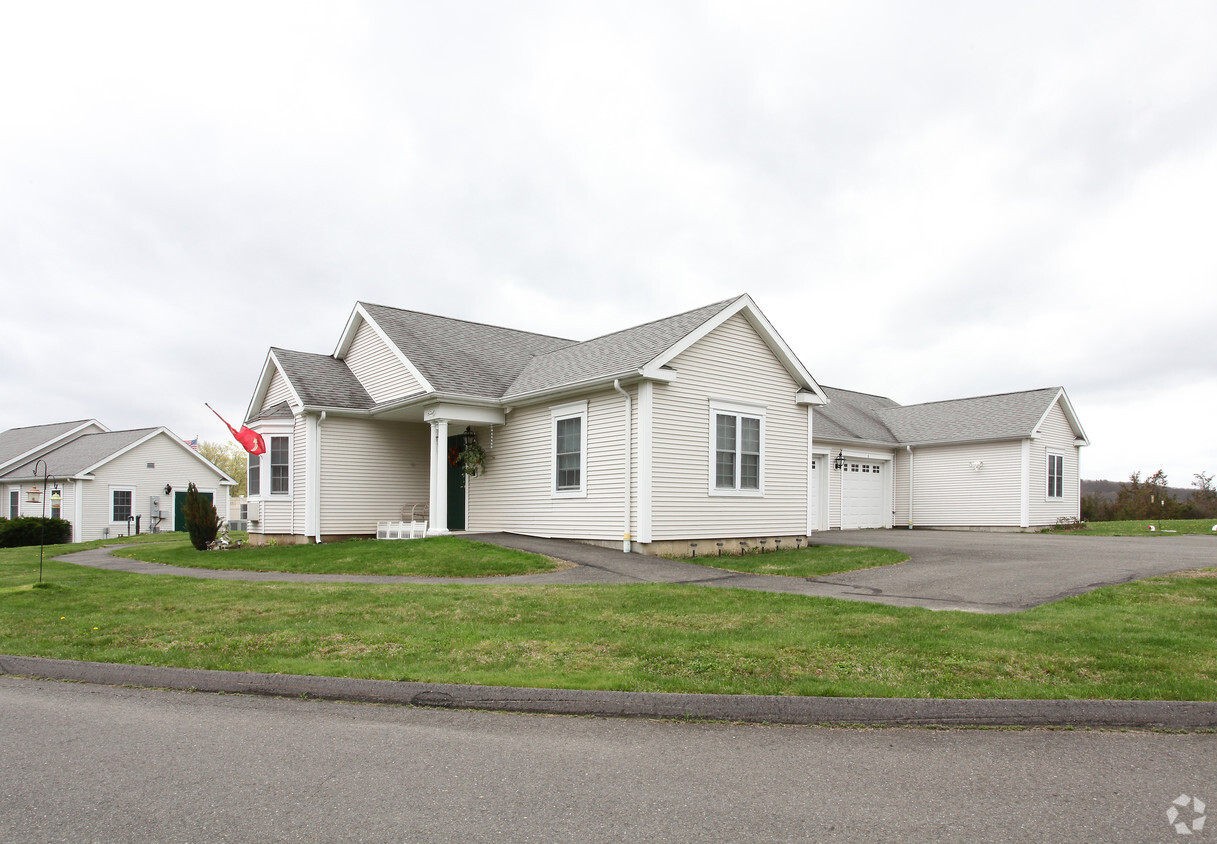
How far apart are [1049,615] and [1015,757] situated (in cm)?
481

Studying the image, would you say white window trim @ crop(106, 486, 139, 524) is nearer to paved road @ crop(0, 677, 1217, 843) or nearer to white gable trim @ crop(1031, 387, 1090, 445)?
paved road @ crop(0, 677, 1217, 843)

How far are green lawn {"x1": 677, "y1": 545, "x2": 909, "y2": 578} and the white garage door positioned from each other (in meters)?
9.56

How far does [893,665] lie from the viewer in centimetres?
679

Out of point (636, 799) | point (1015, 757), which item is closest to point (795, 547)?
point (1015, 757)

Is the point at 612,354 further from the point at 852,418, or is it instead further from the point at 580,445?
the point at 852,418

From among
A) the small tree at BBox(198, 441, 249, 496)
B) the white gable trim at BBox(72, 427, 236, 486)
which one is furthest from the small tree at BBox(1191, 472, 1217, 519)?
the small tree at BBox(198, 441, 249, 496)

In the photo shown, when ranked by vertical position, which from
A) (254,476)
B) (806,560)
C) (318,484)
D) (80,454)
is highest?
(80,454)

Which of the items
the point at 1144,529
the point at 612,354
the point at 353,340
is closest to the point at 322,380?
the point at 353,340

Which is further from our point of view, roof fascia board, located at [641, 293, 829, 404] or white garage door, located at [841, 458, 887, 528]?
white garage door, located at [841, 458, 887, 528]

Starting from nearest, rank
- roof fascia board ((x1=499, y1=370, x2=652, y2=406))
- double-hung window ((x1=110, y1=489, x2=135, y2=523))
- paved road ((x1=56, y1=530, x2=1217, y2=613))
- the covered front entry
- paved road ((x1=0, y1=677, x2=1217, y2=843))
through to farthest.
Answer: paved road ((x1=0, y1=677, x2=1217, y2=843)) < paved road ((x1=56, y1=530, x2=1217, y2=613)) < roof fascia board ((x1=499, y1=370, x2=652, y2=406)) < the covered front entry < double-hung window ((x1=110, y1=489, x2=135, y2=523))

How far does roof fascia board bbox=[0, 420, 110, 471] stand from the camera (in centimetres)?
3953

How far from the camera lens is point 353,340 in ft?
74.8

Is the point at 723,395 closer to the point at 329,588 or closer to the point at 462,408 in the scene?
the point at 462,408

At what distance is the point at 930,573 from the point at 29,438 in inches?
1943
